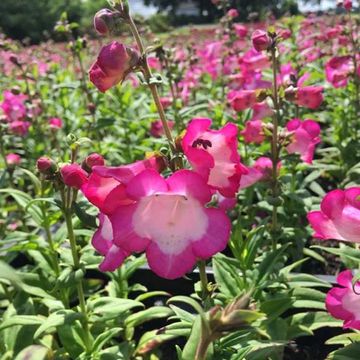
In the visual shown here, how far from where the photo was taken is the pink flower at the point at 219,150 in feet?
3.38

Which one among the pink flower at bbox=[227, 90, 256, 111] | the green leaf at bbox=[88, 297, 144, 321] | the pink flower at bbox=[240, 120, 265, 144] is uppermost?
Answer: the pink flower at bbox=[227, 90, 256, 111]

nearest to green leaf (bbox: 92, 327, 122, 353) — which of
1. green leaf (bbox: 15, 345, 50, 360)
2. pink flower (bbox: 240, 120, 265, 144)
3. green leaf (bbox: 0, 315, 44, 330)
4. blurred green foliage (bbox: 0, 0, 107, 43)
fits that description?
green leaf (bbox: 0, 315, 44, 330)

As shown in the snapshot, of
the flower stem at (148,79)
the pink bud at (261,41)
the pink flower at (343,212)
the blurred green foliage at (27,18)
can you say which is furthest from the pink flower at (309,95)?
the blurred green foliage at (27,18)

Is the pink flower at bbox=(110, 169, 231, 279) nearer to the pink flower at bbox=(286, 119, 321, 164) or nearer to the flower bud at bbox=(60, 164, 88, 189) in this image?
the flower bud at bbox=(60, 164, 88, 189)

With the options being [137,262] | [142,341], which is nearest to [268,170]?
[137,262]

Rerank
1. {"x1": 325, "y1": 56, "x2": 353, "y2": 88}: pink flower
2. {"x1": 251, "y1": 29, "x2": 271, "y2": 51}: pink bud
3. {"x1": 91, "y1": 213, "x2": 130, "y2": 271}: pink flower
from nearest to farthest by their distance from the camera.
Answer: {"x1": 91, "y1": 213, "x2": 130, "y2": 271}: pink flower < {"x1": 251, "y1": 29, "x2": 271, "y2": 51}: pink bud < {"x1": 325, "y1": 56, "x2": 353, "y2": 88}: pink flower

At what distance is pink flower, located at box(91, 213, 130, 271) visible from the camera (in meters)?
1.07

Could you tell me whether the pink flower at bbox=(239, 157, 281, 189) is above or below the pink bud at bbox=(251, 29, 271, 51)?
below

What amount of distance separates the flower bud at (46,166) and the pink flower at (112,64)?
0.28 meters

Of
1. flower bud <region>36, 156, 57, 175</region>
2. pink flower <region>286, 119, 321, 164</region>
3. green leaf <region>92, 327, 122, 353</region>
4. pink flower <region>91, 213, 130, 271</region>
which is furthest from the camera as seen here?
pink flower <region>286, 119, 321, 164</region>

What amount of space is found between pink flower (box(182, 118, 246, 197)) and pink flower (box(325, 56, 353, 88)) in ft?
6.36

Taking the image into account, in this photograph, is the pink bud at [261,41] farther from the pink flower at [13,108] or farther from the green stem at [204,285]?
the pink flower at [13,108]

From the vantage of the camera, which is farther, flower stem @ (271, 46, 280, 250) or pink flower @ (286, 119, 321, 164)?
pink flower @ (286, 119, 321, 164)

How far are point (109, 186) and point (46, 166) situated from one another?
35cm
